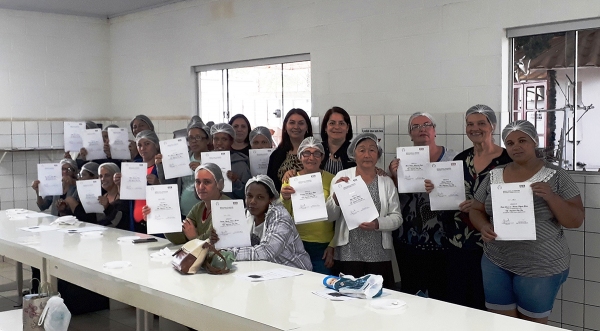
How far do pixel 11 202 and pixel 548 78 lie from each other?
670cm

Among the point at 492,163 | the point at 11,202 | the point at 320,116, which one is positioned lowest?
the point at 11,202

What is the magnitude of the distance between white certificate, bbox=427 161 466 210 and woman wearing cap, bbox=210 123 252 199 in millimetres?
1637

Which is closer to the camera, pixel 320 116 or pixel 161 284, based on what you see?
pixel 161 284

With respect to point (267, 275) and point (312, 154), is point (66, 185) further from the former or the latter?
point (267, 275)

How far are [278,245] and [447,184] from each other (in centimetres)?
114

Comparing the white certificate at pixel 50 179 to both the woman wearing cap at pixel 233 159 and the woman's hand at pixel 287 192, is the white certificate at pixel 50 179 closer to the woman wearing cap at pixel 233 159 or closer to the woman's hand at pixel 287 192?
the woman wearing cap at pixel 233 159

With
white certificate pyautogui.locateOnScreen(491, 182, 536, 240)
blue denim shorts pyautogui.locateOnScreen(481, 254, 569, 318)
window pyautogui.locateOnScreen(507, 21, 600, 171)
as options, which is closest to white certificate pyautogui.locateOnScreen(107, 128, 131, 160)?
window pyautogui.locateOnScreen(507, 21, 600, 171)

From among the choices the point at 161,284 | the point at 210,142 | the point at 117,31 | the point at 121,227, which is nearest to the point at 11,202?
the point at 117,31

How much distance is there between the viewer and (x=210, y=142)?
18.6ft

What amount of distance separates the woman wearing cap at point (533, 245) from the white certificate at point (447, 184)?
274 mm

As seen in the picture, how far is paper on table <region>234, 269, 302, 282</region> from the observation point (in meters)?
3.46

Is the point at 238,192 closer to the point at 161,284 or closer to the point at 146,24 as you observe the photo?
the point at 161,284

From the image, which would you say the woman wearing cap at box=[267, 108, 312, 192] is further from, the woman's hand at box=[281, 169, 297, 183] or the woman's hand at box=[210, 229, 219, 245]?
the woman's hand at box=[210, 229, 219, 245]

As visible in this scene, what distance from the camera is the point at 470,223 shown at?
424 cm
